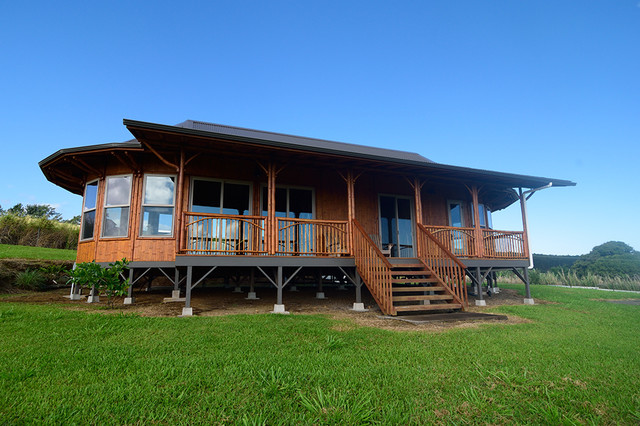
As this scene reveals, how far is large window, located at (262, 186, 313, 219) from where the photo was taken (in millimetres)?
9797

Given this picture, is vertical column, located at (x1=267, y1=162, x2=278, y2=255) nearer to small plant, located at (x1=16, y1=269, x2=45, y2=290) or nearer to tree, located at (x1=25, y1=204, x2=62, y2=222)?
small plant, located at (x1=16, y1=269, x2=45, y2=290)

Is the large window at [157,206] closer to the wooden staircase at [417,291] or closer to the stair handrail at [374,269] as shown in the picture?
the stair handrail at [374,269]

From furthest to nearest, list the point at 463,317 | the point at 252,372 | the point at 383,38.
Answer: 1. the point at 383,38
2. the point at 463,317
3. the point at 252,372

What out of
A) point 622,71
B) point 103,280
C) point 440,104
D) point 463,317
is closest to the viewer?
point 463,317

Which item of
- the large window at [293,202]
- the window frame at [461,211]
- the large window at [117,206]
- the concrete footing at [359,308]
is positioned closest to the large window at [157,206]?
the large window at [117,206]

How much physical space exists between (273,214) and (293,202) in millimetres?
2225

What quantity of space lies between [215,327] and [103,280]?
3826mm

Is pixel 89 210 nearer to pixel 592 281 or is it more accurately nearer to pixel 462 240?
pixel 462 240

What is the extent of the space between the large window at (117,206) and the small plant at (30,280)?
13.9 feet

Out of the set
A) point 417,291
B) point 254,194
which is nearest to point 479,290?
point 417,291

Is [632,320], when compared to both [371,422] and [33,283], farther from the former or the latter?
[33,283]

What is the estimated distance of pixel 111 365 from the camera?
11.1ft

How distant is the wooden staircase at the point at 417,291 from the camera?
682 cm

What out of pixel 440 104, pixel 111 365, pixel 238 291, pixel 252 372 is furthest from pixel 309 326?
pixel 440 104
